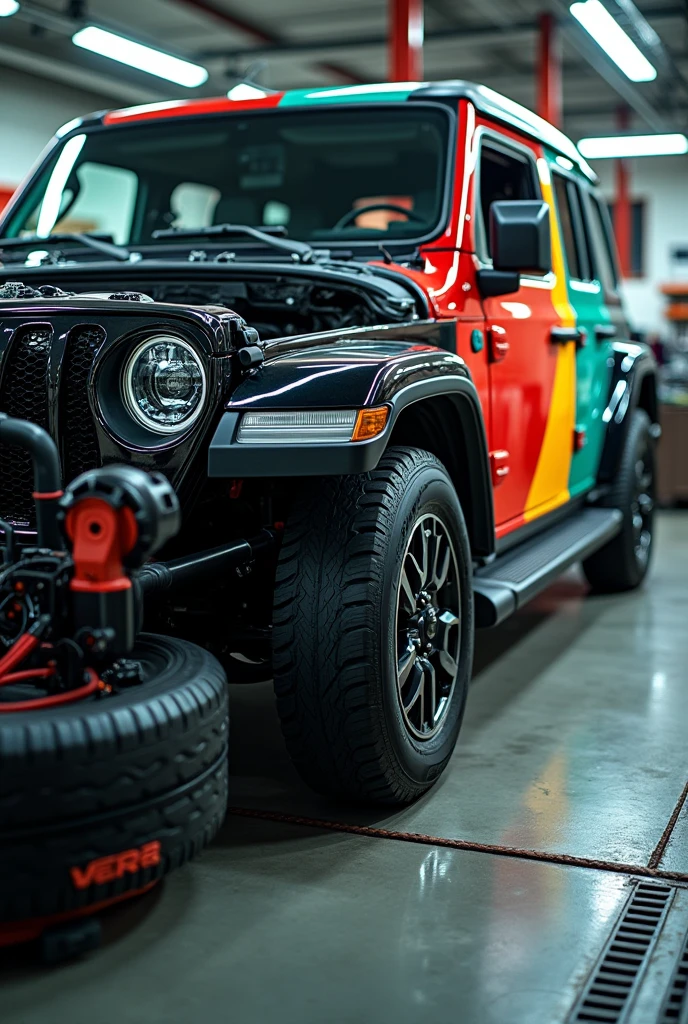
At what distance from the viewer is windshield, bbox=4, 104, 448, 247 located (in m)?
3.57

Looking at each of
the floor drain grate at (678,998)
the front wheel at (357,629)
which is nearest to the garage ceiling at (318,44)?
the front wheel at (357,629)

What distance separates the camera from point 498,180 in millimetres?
3857

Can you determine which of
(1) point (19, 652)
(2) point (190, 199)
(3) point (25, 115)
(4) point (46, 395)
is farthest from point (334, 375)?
(3) point (25, 115)

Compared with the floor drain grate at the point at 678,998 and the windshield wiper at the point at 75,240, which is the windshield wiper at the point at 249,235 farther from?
the floor drain grate at the point at 678,998

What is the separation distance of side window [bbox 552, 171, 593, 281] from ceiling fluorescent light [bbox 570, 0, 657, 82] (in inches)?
190

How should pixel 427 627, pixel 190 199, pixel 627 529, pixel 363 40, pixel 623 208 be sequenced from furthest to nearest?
pixel 623 208, pixel 363 40, pixel 627 529, pixel 190 199, pixel 427 627

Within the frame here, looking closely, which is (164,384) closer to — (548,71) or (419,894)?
(419,894)

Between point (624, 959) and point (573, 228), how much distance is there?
11.1 feet

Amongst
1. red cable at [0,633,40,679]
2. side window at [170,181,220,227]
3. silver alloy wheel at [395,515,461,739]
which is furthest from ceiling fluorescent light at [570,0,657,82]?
red cable at [0,633,40,679]

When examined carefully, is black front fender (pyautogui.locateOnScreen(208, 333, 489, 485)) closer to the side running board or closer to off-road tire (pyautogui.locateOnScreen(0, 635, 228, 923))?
off-road tire (pyautogui.locateOnScreen(0, 635, 228, 923))

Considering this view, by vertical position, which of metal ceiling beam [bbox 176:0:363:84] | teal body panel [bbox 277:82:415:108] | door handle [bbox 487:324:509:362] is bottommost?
door handle [bbox 487:324:509:362]

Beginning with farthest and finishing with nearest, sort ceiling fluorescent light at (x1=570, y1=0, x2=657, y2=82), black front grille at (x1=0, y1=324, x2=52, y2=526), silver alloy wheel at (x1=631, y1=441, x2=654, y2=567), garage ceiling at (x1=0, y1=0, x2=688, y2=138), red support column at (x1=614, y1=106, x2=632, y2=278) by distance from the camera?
1. red support column at (x1=614, y1=106, x2=632, y2=278)
2. garage ceiling at (x1=0, y1=0, x2=688, y2=138)
3. ceiling fluorescent light at (x1=570, y1=0, x2=657, y2=82)
4. silver alloy wheel at (x1=631, y1=441, x2=654, y2=567)
5. black front grille at (x1=0, y1=324, x2=52, y2=526)

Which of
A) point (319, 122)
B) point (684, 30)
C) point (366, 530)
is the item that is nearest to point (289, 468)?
point (366, 530)

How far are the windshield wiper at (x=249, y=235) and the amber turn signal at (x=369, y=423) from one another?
3.27 ft
